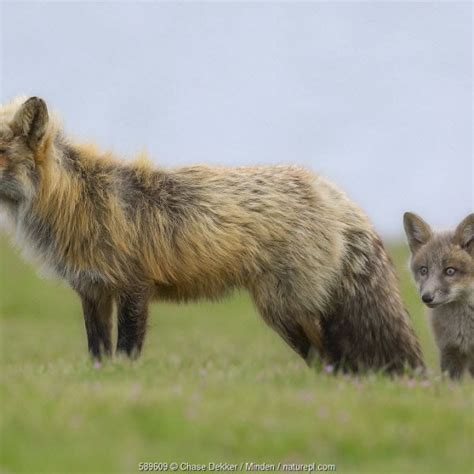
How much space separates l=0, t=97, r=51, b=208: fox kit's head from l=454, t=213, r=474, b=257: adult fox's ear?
13.8 ft

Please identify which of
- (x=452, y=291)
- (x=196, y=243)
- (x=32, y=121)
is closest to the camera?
(x=32, y=121)

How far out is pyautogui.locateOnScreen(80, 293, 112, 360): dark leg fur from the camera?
32.0 ft

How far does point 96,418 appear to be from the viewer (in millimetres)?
6371

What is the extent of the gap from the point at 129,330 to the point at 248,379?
1774 mm

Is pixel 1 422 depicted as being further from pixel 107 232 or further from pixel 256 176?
pixel 256 176

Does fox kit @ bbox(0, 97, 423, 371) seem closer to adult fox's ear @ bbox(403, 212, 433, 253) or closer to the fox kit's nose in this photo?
adult fox's ear @ bbox(403, 212, 433, 253)

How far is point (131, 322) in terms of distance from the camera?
942 centimetres

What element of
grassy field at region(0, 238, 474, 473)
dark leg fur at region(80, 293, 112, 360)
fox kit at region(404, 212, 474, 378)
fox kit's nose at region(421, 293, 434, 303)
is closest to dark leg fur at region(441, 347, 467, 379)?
fox kit at region(404, 212, 474, 378)

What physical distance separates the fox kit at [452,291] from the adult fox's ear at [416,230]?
0.29m

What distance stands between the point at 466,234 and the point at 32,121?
444 centimetres

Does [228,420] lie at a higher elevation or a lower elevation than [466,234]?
lower

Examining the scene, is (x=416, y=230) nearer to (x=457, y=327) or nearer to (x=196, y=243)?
(x=457, y=327)

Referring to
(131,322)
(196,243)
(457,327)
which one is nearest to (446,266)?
(457,327)

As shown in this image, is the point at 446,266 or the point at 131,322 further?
the point at 446,266
